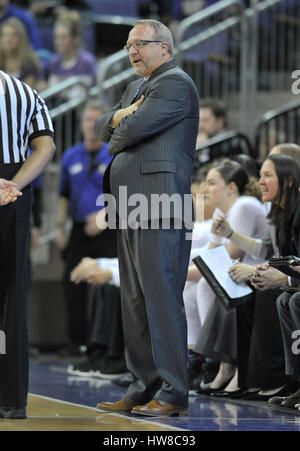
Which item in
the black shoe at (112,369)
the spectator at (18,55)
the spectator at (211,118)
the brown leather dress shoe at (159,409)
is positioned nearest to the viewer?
the brown leather dress shoe at (159,409)

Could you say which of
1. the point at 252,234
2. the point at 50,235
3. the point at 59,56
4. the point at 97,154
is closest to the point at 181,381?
the point at 252,234

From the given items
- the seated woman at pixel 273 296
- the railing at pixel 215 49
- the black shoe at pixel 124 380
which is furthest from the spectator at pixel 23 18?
the seated woman at pixel 273 296

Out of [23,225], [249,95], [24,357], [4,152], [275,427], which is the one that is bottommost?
[275,427]

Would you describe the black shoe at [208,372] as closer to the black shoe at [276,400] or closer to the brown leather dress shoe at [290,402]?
the black shoe at [276,400]

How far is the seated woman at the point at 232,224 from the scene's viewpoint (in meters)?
6.31

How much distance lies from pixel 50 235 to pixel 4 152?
16.3 ft

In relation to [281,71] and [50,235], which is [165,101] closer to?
[50,235]

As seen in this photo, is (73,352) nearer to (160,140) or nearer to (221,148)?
(221,148)

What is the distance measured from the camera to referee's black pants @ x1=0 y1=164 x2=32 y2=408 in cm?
481

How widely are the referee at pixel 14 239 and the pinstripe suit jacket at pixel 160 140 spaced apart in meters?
0.40

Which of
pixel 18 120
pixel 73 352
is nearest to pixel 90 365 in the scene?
pixel 73 352

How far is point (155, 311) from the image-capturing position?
5.02 m

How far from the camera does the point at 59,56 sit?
34.7 feet

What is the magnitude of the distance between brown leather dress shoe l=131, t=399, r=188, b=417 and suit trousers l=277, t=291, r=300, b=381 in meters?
0.74
